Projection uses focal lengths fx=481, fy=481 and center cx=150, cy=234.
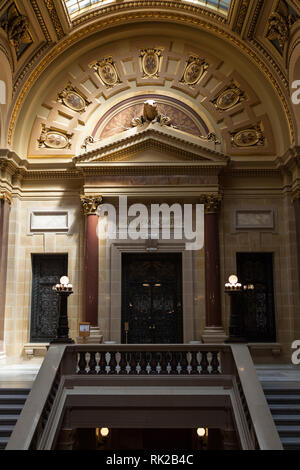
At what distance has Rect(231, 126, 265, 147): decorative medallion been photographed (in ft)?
57.6

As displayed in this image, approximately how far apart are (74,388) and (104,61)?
12407mm

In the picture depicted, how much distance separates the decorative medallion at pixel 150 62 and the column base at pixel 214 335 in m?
9.48

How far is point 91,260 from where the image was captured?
16.3 m

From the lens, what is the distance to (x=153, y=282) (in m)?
16.9

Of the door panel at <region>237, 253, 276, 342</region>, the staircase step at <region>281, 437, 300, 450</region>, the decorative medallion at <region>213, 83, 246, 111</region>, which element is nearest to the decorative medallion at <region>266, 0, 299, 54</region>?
the decorative medallion at <region>213, 83, 246, 111</region>

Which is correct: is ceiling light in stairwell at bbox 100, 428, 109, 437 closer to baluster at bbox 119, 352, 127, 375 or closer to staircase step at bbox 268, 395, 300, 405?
baluster at bbox 119, 352, 127, 375

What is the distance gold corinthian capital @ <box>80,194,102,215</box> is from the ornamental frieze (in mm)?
2418

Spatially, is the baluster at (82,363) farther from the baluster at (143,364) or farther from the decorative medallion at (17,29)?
the decorative medallion at (17,29)

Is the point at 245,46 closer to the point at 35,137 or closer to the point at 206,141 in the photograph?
the point at 206,141

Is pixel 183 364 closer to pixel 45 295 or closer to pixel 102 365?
pixel 102 365

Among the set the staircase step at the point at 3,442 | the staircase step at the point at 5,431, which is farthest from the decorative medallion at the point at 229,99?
the staircase step at the point at 3,442

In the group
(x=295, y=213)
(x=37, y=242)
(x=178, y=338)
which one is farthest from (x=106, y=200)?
(x=295, y=213)

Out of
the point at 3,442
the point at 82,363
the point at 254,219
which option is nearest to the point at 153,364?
the point at 82,363
